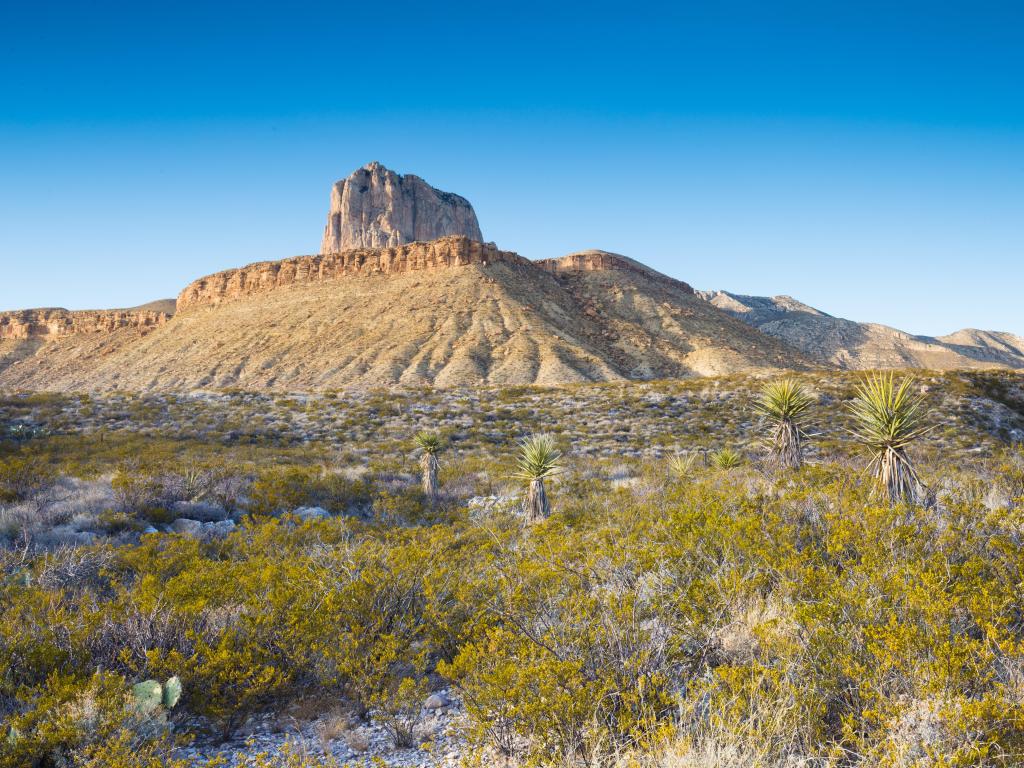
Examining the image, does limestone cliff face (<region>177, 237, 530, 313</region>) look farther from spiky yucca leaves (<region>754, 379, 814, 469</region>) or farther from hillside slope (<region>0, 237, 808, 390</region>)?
spiky yucca leaves (<region>754, 379, 814, 469</region>)

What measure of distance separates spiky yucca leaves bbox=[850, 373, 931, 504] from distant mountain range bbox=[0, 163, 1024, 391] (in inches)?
1255

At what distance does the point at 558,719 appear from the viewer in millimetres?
3314

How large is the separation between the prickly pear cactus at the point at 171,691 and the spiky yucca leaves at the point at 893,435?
27.5 ft

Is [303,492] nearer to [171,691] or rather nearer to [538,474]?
[538,474]

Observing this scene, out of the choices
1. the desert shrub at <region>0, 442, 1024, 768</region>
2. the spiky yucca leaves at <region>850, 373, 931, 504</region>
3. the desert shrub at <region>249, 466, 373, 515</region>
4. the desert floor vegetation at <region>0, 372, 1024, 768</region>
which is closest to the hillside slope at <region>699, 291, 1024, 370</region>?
the spiky yucca leaves at <region>850, 373, 931, 504</region>

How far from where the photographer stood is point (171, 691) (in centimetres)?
391

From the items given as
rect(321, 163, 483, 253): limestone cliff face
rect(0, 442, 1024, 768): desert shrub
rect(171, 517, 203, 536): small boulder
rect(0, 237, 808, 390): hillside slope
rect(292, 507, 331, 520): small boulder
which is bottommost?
rect(292, 507, 331, 520): small boulder

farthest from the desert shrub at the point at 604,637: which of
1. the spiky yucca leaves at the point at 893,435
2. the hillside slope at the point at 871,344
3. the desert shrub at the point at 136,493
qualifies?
the hillside slope at the point at 871,344

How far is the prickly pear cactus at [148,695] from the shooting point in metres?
3.69

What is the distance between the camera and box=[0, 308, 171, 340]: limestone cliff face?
263 feet

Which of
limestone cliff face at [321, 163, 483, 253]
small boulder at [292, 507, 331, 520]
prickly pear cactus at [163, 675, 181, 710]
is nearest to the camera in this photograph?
prickly pear cactus at [163, 675, 181, 710]

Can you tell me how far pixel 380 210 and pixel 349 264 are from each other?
184ft

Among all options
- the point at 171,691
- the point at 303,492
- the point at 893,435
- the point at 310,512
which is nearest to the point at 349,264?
the point at 303,492

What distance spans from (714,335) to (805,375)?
99.0ft
